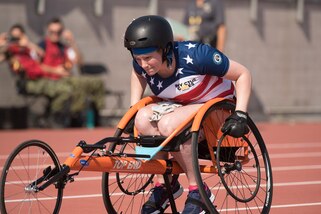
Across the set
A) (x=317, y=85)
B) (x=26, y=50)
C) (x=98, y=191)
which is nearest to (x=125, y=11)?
(x=26, y=50)

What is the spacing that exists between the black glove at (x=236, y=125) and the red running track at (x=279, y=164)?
1.31 m

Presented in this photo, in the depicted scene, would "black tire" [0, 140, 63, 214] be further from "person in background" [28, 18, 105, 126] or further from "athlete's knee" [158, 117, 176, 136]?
"person in background" [28, 18, 105, 126]

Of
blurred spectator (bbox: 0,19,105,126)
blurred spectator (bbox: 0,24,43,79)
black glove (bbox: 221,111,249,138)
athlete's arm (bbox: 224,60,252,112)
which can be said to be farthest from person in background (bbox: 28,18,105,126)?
black glove (bbox: 221,111,249,138)

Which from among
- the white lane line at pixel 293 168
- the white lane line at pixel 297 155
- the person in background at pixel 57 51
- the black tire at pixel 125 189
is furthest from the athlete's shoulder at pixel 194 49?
the person in background at pixel 57 51

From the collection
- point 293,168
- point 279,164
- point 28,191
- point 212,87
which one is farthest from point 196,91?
point 279,164

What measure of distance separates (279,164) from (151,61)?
4.74 metres

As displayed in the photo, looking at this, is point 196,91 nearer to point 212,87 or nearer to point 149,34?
point 212,87

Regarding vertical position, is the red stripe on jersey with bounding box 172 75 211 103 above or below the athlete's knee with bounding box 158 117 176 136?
above

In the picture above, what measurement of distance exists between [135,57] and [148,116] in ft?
1.32

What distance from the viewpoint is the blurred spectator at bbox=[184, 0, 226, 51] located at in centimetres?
1465

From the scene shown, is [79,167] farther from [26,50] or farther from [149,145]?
[26,50]

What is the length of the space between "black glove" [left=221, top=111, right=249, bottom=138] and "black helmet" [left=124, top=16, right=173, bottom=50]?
0.64 meters

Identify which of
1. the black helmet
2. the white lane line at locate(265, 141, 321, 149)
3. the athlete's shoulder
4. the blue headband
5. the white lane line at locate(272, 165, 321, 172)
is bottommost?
the white lane line at locate(265, 141, 321, 149)

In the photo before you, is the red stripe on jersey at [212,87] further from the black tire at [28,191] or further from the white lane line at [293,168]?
the white lane line at [293,168]
